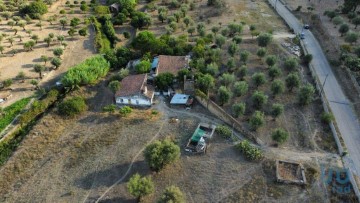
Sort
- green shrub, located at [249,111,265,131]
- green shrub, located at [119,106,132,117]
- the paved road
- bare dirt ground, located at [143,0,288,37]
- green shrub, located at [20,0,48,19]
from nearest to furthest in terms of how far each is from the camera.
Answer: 1. the paved road
2. green shrub, located at [249,111,265,131]
3. green shrub, located at [119,106,132,117]
4. bare dirt ground, located at [143,0,288,37]
5. green shrub, located at [20,0,48,19]

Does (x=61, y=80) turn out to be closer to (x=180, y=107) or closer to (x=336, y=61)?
(x=180, y=107)

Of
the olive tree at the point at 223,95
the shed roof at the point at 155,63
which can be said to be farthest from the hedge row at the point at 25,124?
the olive tree at the point at 223,95

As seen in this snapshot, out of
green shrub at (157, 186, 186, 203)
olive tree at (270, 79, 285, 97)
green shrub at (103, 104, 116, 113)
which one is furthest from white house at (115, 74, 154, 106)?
green shrub at (157, 186, 186, 203)

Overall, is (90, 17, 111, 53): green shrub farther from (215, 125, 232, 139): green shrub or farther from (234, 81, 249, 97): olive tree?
(215, 125, 232, 139): green shrub

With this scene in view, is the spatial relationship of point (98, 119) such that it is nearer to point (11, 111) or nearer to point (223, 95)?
point (11, 111)

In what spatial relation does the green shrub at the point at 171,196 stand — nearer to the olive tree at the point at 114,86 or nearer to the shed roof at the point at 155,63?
the olive tree at the point at 114,86

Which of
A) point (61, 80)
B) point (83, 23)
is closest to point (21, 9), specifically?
point (83, 23)

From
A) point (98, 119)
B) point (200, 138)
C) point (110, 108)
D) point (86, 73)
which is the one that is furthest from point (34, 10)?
point (200, 138)
